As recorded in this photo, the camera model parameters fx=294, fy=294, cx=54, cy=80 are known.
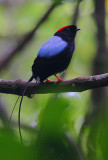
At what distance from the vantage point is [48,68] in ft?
11.5

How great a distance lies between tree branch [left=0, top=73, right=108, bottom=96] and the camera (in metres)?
2.50

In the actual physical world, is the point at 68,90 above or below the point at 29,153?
below

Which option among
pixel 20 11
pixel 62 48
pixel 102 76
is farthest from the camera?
pixel 20 11

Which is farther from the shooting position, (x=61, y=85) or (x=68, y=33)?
(x=68, y=33)

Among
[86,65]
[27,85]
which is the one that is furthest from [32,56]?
[27,85]

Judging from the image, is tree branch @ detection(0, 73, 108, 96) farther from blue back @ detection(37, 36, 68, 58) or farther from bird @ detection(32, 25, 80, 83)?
blue back @ detection(37, 36, 68, 58)

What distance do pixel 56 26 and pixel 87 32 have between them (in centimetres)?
78

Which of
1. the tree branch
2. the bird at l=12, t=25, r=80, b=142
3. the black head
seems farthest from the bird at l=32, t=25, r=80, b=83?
the black head

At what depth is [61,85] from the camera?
9.22 feet

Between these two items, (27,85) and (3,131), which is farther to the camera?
(27,85)

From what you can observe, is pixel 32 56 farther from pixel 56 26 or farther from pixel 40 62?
pixel 40 62

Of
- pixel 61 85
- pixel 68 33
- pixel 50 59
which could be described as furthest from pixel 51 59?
pixel 68 33

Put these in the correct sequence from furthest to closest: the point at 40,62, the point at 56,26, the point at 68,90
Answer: the point at 56,26
the point at 40,62
the point at 68,90

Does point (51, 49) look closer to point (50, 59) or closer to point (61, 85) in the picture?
point (50, 59)
